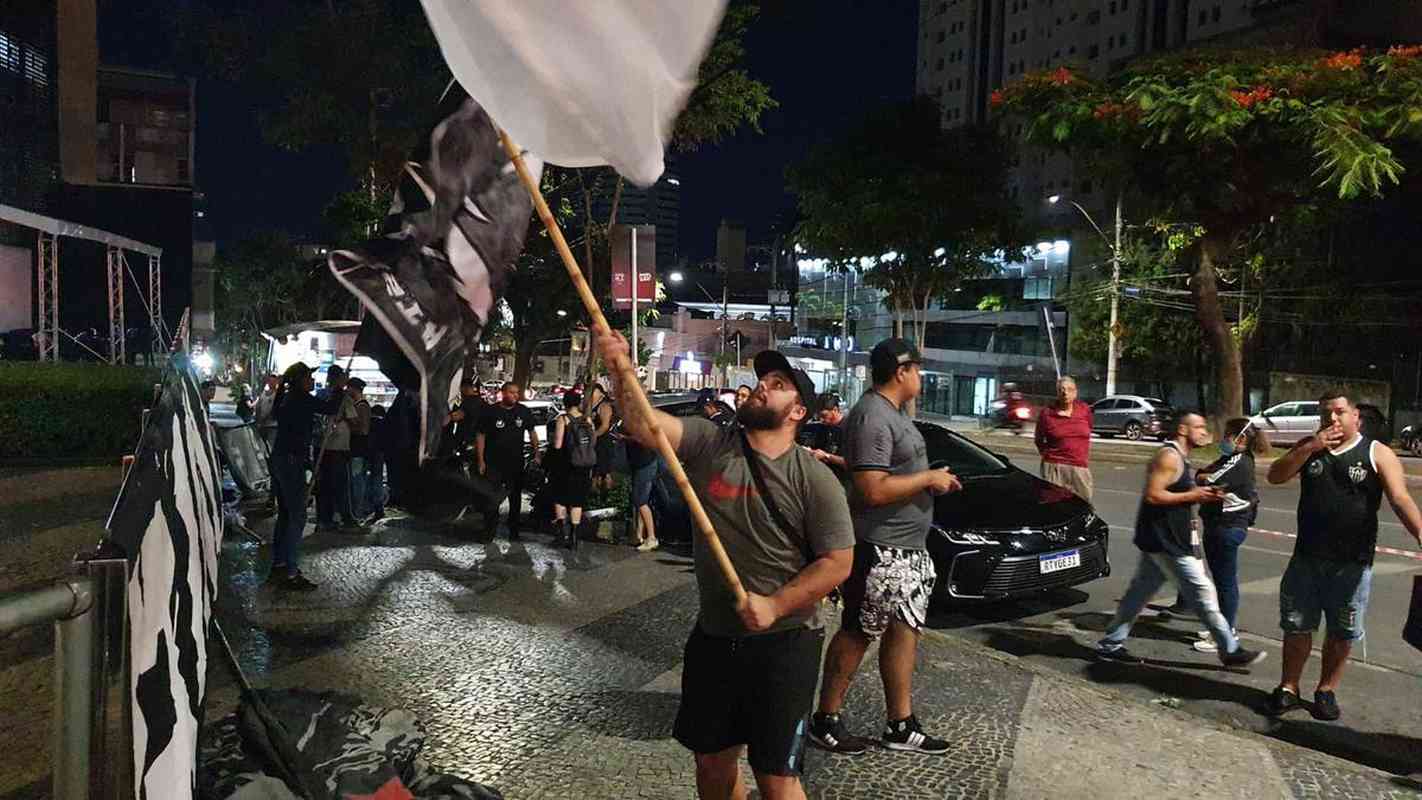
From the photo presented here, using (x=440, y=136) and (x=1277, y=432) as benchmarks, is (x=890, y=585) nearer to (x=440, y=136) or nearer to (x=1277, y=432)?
(x=440, y=136)

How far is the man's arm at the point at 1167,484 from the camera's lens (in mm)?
6355

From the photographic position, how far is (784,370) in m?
3.49

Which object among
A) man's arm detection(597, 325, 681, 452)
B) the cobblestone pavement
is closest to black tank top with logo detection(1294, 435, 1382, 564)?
the cobblestone pavement

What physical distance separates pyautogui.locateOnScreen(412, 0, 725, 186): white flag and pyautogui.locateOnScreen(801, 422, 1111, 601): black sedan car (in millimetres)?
5198

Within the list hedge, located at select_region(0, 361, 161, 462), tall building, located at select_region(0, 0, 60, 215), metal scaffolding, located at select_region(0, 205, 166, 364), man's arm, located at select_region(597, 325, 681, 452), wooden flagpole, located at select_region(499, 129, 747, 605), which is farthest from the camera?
tall building, located at select_region(0, 0, 60, 215)

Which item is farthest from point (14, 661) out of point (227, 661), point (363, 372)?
point (363, 372)

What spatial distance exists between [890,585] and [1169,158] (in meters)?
19.2

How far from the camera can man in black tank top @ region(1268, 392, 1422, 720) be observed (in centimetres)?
533

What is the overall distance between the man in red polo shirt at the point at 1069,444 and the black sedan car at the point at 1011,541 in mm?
714

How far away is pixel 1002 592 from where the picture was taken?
724 centimetres

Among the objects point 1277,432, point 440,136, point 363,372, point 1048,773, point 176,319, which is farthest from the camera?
point 176,319

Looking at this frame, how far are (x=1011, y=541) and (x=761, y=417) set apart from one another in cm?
452

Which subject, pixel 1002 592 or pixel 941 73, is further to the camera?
pixel 941 73

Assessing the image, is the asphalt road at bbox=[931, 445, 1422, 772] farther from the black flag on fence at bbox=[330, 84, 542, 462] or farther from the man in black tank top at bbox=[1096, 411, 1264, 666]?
the black flag on fence at bbox=[330, 84, 542, 462]
